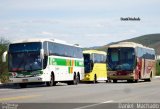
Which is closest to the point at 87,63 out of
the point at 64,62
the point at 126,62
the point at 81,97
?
the point at 126,62

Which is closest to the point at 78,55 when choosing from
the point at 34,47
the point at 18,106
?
the point at 34,47

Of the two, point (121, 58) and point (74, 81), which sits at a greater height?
point (121, 58)

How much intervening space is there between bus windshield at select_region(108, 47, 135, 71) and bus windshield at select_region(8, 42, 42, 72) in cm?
1391

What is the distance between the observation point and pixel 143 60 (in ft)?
170

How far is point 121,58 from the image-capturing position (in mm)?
49469

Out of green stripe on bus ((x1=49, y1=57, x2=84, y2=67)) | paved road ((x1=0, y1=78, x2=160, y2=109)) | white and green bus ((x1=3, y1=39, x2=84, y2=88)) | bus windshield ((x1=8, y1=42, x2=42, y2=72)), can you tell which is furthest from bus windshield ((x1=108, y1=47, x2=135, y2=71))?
paved road ((x1=0, y1=78, x2=160, y2=109))

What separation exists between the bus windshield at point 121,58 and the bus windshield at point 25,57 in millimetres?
13906

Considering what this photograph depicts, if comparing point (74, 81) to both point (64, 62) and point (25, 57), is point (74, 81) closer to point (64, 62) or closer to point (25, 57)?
point (64, 62)

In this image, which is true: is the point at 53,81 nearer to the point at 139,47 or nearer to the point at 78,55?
the point at 78,55

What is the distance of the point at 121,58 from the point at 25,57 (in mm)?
14766

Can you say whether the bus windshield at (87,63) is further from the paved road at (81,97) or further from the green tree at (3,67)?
the paved road at (81,97)

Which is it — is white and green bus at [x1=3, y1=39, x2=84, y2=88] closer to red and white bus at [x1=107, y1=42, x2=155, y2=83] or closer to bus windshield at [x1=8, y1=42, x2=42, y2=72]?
bus windshield at [x1=8, y1=42, x2=42, y2=72]

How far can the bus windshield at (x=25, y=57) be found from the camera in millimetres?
36406

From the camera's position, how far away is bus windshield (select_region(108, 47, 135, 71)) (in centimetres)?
4875
